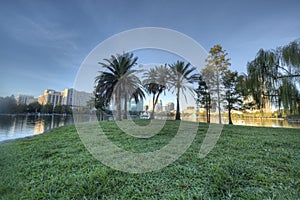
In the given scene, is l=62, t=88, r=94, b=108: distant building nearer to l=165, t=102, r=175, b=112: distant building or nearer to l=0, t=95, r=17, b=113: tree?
l=0, t=95, r=17, b=113: tree

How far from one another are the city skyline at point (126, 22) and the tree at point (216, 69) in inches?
140

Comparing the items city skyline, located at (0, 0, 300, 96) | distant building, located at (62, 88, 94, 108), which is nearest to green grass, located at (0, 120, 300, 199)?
city skyline, located at (0, 0, 300, 96)

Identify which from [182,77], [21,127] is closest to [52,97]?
[21,127]

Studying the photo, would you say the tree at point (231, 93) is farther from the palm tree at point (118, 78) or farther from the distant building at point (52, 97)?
the distant building at point (52, 97)

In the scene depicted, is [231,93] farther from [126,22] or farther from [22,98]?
[22,98]

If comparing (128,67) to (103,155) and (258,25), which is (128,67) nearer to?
(258,25)

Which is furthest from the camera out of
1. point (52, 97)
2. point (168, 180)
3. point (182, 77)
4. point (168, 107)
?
point (52, 97)

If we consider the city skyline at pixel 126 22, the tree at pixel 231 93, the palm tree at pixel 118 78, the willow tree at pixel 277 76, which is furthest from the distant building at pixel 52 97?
the willow tree at pixel 277 76

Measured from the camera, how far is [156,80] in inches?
595

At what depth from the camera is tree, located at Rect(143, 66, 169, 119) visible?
14.8 m

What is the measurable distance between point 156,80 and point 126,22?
7959mm

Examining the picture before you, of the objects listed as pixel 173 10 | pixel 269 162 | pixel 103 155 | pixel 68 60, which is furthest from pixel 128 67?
pixel 269 162

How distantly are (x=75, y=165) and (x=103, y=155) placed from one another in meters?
0.63

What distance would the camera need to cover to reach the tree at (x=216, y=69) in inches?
514
